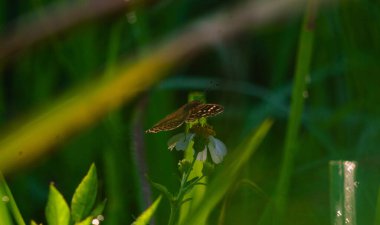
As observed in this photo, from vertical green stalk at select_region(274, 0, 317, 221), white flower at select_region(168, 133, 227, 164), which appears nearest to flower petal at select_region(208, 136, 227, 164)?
white flower at select_region(168, 133, 227, 164)

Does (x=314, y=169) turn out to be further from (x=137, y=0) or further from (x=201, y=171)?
(x=137, y=0)

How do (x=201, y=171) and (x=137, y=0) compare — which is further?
(x=137, y=0)

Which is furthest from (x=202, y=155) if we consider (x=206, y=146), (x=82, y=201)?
(x=82, y=201)

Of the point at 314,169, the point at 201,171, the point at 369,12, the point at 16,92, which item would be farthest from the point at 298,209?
the point at 16,92

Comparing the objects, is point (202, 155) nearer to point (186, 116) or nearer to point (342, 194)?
point (186, 116)

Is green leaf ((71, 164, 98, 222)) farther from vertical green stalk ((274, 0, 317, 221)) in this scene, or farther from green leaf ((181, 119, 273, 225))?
vertical green stalk ((274, 0, 317, 221))
